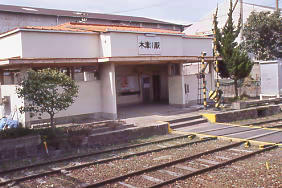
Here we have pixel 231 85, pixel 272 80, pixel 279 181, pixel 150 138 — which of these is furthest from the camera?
pixel 231 85

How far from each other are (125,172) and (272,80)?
714 inches

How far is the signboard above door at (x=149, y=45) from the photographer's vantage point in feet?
55.3

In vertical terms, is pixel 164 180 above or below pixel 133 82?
below

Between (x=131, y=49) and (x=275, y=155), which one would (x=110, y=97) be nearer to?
(x=131, y=49)

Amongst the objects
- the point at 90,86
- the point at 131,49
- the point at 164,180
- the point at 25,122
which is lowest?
the point at 164,180

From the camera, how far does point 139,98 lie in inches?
872

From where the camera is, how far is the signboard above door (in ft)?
55.3

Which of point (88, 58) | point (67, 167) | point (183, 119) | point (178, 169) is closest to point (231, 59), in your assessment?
point (183, 119)

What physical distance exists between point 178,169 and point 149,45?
9845mm

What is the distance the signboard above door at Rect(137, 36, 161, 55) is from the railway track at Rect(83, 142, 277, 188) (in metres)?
8.05

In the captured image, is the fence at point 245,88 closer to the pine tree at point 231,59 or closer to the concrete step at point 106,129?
the pine tree at point 231,59

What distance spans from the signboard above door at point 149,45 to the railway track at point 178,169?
805cm

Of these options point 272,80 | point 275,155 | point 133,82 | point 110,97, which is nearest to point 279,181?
point 275,155

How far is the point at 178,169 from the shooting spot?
8.52 m
